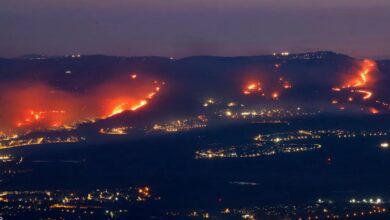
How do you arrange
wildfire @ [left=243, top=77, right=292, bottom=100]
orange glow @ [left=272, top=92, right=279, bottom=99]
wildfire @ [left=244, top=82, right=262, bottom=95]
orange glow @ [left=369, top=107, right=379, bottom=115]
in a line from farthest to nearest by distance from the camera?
wildfire @ [left=244, top=82, right=262, bottom=95] → wildfire @ [left=243, top=77, right=292, bottom=100] → orange glow @ [left=272, top=92, right=279, bottom=99] → orange glow @ [left=369, top=107, right=379, bottom=115]

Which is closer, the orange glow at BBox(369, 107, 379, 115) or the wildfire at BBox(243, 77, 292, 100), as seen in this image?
the orange glow at BBox(369, 107, 379, 115)

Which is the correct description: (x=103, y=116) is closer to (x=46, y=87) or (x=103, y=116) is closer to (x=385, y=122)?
(x=46, y=87)

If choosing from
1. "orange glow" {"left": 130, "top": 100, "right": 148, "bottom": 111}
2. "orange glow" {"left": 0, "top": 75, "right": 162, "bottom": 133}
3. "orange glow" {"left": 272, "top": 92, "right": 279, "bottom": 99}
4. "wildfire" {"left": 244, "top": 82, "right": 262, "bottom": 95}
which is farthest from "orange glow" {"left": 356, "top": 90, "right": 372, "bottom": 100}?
"orange glow" {"left": 130, "top": 100, "right": 148, "bottom": 111}

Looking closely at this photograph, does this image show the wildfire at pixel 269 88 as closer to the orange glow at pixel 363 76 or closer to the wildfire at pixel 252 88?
the wildfire at pixel 252 88

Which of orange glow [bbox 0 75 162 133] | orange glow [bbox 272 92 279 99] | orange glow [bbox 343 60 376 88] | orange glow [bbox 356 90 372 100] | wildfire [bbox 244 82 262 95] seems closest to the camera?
orange glow [bbox 0 75 162 133]

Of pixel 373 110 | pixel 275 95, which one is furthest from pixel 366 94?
pixel 275 95

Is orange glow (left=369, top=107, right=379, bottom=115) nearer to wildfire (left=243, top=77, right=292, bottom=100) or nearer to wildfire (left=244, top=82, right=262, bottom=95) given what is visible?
wildfire (left=243, top=77, right=292, bottom=100)

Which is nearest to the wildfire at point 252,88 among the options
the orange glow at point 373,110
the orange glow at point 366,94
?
the orange glow at point 366,94

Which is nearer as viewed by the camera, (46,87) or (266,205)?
(266,205)

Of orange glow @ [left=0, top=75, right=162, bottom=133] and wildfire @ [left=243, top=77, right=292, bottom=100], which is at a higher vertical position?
wildfire @ [left=243, top=77, right=292, bottom=100]

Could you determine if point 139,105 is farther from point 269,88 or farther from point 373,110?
point 373,110

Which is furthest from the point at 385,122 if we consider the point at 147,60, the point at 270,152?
the point at 147,60
